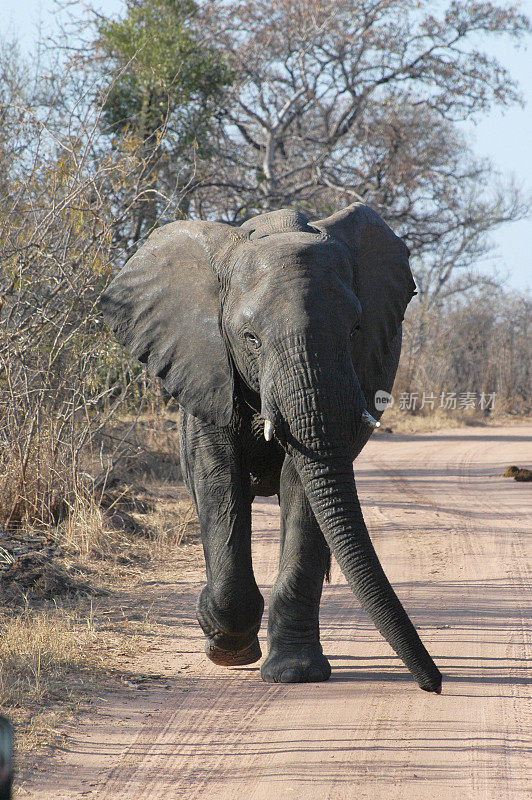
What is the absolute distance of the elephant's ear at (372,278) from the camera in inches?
181

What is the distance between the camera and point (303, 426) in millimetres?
3744

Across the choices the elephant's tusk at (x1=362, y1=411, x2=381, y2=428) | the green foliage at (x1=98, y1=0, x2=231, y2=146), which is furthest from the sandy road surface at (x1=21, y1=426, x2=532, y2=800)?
the green foliage at (x1=98, y1=0, x2=231, y2=146)

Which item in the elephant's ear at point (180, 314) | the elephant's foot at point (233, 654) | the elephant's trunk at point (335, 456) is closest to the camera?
the elephant's trunk at point (335, 456)

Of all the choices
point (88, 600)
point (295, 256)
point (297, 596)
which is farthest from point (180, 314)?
point (88, 600)

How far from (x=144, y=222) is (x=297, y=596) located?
8034 mm

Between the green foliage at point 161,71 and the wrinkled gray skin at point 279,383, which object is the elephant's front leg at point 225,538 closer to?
the wrinkled gray skin at point 279,383

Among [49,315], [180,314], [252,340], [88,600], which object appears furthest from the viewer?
[49,315]

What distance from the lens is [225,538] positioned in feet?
14.3

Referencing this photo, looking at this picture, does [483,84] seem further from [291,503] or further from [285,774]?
[285,774]

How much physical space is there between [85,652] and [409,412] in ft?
55.4

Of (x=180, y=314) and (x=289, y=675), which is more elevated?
(x=180, y=314)

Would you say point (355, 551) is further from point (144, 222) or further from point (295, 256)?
point (144, 222)

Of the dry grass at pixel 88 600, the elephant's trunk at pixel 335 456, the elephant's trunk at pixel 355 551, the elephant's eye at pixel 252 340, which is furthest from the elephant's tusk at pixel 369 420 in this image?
the dry grass at pixel 88 600

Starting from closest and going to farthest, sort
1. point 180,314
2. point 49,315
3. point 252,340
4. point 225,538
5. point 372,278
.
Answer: point 252,340
point 225,538
point 180,314
point 372,278
point 49,315
